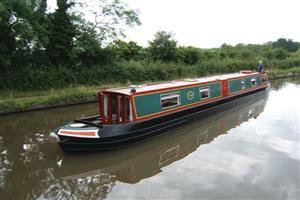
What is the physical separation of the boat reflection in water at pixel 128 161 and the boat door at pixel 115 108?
30.2 inches

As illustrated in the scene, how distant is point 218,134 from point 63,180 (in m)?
4.58

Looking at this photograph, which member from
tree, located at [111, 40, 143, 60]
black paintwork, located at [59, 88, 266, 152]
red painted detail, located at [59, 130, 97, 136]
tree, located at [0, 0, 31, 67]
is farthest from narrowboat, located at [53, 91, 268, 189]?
tree, located at [111, 40, 143, 60]

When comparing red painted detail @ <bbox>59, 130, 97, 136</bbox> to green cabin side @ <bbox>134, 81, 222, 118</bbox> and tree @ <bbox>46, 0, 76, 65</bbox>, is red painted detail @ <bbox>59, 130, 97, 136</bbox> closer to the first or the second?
green cabin side @ <bbox>134, 81, 222, 118</bbox>

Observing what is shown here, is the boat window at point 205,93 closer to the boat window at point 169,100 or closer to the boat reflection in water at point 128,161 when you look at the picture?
the boat reflection in water at point 128,161

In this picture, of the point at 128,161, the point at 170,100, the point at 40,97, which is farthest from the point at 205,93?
the point at 40,97

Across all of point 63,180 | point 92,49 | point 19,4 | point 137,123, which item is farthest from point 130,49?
point 63,180

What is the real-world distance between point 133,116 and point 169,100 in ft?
5.07

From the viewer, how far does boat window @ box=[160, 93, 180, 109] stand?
7692mm

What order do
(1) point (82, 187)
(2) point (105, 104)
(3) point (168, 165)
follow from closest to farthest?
(1) point (82, 187), (3) point (168, 165), (2) point (105, 104)

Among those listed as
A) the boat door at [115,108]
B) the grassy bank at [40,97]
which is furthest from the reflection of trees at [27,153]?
the boat door at [115,108]

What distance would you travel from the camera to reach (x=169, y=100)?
793 cm

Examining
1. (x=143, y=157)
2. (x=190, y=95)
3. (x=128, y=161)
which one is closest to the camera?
(x=128, y=161)

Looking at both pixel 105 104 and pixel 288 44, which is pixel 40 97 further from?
pixel 288 44

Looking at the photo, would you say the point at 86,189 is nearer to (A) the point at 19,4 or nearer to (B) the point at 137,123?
(B) the point at 137,123
